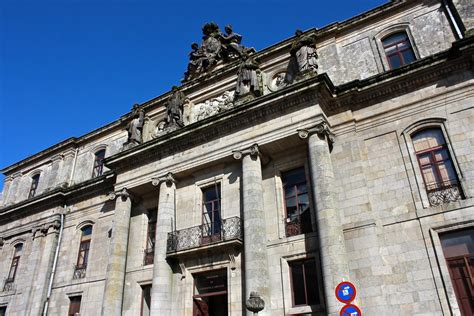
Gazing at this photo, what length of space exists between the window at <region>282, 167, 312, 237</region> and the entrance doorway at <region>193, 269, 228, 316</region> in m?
3.23

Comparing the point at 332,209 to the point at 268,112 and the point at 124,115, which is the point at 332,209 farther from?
the point at 124,115

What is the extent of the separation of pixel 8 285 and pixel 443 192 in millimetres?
23180

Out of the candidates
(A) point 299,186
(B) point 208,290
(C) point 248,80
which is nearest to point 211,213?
(B) point 208,290

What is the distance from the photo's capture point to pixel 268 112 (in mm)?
15602

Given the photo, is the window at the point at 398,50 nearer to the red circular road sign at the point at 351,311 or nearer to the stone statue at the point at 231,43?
the stone statue at the point at 231,43

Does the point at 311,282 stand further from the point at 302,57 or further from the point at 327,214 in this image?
the point at 302,57

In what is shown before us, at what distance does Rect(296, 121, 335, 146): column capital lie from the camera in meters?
14.2

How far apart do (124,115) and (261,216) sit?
12543 mm

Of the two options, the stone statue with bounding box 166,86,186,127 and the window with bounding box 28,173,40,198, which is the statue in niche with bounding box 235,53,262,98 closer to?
the stone statue with bounding box 166,86,186,127

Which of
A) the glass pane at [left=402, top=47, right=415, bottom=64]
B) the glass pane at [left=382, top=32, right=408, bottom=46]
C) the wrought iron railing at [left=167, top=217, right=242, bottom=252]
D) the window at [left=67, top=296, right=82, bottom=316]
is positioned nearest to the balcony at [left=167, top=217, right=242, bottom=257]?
the wrought iron railing at [left=167, top=217, right=242, bottom=252]

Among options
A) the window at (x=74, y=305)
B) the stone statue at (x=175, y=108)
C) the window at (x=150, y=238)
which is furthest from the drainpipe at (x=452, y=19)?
the window at (x=74, y=305)

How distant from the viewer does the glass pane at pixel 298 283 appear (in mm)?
13195

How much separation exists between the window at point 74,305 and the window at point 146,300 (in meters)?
4.52

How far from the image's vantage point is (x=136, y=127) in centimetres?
2077
